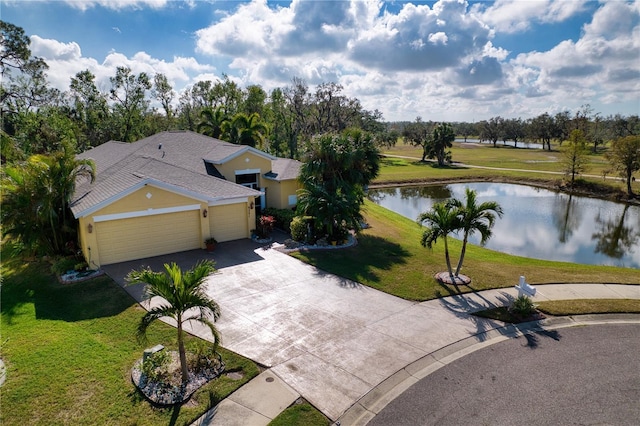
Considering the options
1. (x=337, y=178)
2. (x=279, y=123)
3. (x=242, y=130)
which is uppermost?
(x=279, y=123)

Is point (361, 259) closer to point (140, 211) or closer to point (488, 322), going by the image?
point (488, 322)

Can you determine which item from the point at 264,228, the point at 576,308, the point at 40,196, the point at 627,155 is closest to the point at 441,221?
the point at 576,308

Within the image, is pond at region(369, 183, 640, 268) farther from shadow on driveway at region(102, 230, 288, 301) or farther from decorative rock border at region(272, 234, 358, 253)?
shadow on driveway at region(102, 230, 288, 301)

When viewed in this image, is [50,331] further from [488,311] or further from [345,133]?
[345,133]

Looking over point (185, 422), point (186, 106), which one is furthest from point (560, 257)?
point (186, 106)

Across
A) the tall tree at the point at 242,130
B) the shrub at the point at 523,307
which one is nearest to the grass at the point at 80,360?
the shrub at the point at 523,307

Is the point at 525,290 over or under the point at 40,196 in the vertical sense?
under
